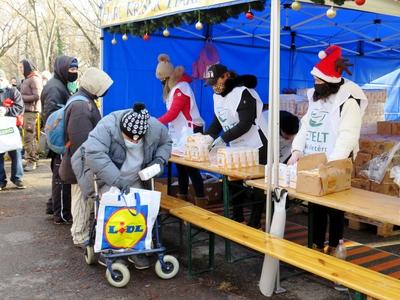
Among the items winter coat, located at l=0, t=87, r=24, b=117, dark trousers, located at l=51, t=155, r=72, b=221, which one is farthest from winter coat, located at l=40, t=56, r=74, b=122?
winter coat, located at l=0, t=87, r=24, b=117

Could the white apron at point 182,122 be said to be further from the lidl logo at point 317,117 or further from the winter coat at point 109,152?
the lidl logo at point 317,117

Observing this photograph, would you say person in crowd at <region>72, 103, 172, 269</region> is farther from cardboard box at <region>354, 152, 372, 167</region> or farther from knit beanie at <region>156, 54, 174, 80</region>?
cardboard box at <region>354, 152, 372, 167</region>

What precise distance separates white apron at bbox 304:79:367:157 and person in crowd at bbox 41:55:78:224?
2850 millimetres

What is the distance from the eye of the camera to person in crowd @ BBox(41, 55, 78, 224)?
5449mm

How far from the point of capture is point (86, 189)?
13.8 ft

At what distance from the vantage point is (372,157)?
220 inches

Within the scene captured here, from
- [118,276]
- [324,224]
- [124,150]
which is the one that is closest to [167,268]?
[118,276]

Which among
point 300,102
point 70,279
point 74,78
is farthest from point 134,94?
point 70,279

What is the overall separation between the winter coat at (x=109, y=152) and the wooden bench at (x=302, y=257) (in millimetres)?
621

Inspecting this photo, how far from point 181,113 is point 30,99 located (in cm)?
416

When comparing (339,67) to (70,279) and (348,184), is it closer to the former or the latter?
(348,184)

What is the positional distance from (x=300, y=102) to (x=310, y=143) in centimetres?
313

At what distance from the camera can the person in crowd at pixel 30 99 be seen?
28.5 feet

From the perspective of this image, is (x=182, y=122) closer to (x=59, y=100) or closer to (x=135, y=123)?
(x=59, y=100)
